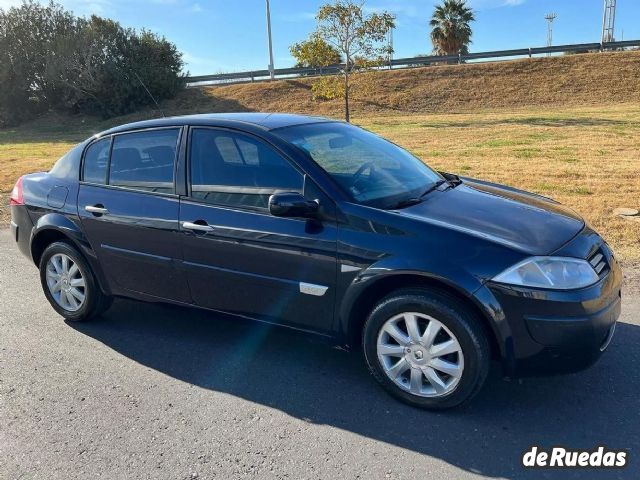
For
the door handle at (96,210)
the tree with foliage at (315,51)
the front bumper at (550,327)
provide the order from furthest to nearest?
the tree with foliage at (315,51)
the door handle at (96,210)
the front bumper at (550,327)

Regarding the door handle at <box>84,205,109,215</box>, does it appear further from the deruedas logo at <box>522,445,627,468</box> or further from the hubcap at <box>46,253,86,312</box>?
the deruedas logo at <box>522,445,627,468</box>

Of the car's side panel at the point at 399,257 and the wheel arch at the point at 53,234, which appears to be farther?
the wheel arch at the point at 53,234

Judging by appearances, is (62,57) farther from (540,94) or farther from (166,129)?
(166,129)

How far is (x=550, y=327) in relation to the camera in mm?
2754

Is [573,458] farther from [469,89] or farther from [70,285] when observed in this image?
[469,89]

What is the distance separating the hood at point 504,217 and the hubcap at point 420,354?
560 millimetres

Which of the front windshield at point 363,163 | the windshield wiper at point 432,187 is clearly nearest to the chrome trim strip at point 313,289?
the front windshield at point 363,163

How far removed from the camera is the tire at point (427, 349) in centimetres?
288

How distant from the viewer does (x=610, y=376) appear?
333 centimetres

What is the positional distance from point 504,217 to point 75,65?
120ft

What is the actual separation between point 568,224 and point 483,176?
21.2 ft

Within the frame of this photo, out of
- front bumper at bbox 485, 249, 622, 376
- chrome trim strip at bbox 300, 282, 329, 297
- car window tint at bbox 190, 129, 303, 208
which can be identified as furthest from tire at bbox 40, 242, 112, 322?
front bumper at bbox 485, 249, 622, 376

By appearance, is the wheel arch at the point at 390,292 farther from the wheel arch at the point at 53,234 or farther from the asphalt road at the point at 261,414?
the wheel arch at the point at 53,234

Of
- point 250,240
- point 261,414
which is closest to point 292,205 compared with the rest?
point 250,240
